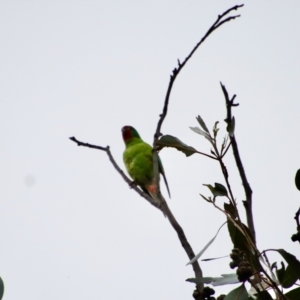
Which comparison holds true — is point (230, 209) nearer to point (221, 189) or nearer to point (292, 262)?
Result: point (221, 189)

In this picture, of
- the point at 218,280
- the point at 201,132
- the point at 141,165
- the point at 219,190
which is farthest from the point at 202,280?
the point at 141,165

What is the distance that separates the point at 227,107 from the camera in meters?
1.32

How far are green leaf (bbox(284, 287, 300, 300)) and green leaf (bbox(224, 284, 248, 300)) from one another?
0.10 meters

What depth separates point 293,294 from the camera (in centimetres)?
120

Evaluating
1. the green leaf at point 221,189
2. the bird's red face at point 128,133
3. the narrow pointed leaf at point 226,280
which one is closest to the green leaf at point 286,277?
the narrow pointed leaf at point 226,280

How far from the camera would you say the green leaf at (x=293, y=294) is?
1.19 meters

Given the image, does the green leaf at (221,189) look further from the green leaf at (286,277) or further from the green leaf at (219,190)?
the green leaf at (286,277)

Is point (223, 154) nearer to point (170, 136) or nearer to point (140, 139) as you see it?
point (170, 136)

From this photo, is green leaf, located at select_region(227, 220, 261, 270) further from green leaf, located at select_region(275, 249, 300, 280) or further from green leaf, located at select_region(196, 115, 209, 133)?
green leaf, located at select_region(196, 115, 209, 133)

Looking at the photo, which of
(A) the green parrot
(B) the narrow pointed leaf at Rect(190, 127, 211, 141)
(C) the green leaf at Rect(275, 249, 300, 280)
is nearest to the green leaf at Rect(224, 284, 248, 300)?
(C) the green leaf at Rect(275, 249, 300, 280)

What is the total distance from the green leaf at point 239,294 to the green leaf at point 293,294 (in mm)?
101

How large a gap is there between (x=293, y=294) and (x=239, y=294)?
0.43ft

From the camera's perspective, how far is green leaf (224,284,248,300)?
1203 millimetres

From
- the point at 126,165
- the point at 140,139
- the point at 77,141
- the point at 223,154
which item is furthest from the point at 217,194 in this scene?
the point at 140,139
